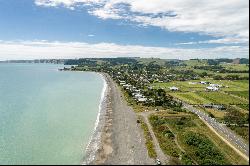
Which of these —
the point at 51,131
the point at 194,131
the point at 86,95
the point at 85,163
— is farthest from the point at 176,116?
the point at 86,95

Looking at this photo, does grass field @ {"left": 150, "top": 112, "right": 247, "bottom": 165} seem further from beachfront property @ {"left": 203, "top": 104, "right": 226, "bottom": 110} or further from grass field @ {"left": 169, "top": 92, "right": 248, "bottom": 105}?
grass field @ {"left": 169, "top": 92, "right": 248, "bottom": 105}

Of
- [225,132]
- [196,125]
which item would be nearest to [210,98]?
[196,125]

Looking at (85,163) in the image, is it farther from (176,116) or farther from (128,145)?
(176,116)

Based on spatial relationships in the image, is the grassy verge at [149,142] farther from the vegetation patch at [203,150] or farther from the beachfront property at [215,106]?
the beachfront property at [215,106]

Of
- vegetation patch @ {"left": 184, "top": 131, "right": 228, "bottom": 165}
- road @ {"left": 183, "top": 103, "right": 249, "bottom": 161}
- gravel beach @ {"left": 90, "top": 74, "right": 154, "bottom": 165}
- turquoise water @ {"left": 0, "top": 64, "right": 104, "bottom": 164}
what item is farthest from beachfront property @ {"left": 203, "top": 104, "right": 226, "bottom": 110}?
turquoise water @ {"left": 0, "top": 64, "right": 104, "bottom": 164}

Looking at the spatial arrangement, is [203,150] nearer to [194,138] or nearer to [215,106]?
[194,138]
